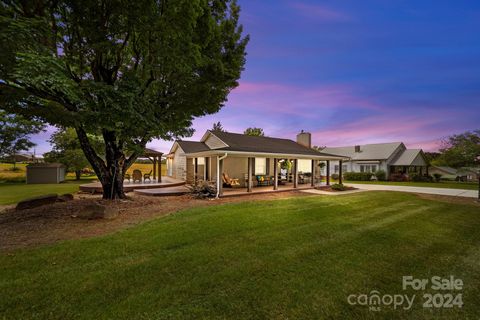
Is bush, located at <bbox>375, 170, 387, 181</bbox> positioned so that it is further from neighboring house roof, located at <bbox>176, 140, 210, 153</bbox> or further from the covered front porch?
neighboring house roof, located at <bbox>176, 140, 210, 153</bbox>

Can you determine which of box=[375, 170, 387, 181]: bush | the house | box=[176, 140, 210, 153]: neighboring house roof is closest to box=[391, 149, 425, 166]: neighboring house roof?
box=[375, 170, 387, 181]: bush

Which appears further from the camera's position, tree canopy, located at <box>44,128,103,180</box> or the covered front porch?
tree canopy, located at <box>44,128,103,180</box>

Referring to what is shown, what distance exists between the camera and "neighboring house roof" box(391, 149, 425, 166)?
27.4m

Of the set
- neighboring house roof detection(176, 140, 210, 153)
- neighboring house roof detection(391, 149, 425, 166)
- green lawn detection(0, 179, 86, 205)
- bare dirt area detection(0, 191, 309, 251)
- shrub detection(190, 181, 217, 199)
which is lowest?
green lawn detection(0, 179, 86, 205)

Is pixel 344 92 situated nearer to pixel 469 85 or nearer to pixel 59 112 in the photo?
pixel 469 85

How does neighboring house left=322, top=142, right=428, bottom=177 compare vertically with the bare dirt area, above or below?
above

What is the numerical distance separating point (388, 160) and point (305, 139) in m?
15.3

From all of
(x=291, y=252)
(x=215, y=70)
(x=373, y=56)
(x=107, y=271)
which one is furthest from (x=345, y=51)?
(x=107, y=271)

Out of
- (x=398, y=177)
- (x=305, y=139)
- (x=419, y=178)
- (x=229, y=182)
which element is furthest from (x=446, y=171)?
(x=229, y=182)

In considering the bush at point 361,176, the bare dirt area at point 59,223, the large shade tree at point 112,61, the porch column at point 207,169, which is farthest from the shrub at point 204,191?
the bush at point 361,176

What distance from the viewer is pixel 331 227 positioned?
6.33 meters

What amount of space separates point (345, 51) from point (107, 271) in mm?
17907

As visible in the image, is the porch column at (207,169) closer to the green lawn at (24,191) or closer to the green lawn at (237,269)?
the green lawn at (24,191)

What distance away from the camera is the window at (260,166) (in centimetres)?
1705
